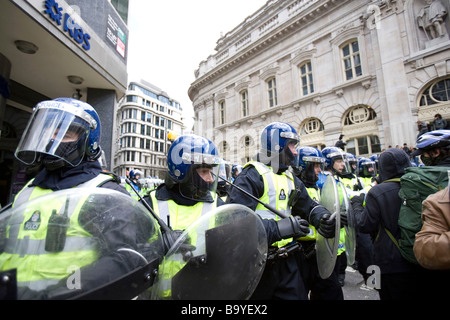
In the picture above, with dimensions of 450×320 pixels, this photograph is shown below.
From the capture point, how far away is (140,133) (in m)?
53.0

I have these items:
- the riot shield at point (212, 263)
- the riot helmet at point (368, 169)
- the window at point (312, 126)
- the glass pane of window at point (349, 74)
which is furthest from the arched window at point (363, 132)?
the riot shield at point (212, 263)

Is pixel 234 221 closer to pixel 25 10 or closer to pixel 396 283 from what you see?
pixel 396 283

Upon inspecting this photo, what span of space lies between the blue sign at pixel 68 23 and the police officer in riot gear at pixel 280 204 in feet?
12.4

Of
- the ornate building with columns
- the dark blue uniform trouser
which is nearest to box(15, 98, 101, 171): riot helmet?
the dark blue uniform trouser

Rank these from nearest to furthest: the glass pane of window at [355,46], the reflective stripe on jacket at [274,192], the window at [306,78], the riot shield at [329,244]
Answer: the riot shield at [329,244], the reflective stripe on jacket at [274,192], the glass pane of window at [355,46], the window at [306,78]

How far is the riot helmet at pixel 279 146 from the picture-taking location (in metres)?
2.58

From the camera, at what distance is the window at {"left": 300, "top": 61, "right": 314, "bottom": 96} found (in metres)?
15.9

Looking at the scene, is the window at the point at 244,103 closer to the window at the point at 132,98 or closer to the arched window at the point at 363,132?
the arched window at the point at 363,132

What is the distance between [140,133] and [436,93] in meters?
51.9

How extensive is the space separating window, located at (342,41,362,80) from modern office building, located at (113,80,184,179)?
37451 mm

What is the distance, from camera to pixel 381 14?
12281 millimetres

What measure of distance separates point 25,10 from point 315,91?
15.2 m
